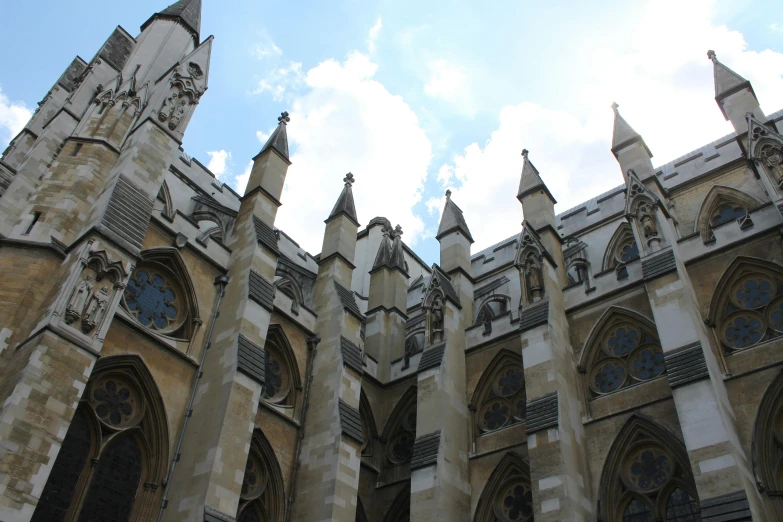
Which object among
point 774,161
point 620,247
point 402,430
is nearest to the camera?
point 774,161

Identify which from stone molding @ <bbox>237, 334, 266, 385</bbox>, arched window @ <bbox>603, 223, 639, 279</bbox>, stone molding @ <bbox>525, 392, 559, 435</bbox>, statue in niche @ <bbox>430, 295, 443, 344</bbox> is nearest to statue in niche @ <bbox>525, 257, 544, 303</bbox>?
statue in niche @ <bbox>430, 295, 443, 344</bbox>

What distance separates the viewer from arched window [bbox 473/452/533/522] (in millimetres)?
13562

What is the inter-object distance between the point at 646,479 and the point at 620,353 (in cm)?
294

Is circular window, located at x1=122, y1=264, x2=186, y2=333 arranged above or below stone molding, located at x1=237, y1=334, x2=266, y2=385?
above

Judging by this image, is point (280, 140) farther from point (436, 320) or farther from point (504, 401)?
point (504, 401)

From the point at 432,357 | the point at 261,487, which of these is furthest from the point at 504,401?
the point at 261,487

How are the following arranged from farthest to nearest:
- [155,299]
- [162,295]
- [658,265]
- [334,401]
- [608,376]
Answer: [334,401] < [608,376] < [162,295] < [658,265] < [155,299]

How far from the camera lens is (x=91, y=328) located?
33.4 feet

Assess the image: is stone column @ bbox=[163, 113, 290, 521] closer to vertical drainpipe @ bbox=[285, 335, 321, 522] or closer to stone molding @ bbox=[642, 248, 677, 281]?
vertical drainpipe @ bbox=[285, 335, 321, 522]

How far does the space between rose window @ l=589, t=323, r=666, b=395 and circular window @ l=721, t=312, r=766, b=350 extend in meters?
1.34

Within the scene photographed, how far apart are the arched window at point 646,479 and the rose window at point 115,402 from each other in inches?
357

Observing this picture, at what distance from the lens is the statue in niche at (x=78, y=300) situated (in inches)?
393

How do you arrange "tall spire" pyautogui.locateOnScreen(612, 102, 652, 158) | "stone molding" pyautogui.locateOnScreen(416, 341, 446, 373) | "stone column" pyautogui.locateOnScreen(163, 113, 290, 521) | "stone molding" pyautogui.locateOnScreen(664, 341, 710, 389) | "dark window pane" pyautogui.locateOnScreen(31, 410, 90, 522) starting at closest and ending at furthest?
1. "dark window pane" pyautogui.locateOnScreen(31, 410, 90, 522)
2. "stone column" pyautogui.locateOnScreen(163, 113, 290, 521)
3. "stone molding" pyautogui.locateOnScreen(664, 341, 710, 389)
4. "stone molding" pyautogui.locateOnScreen(416, 341, 446, 373)
5. "tall spire" pyautogui.locateOnScreen(612, 102, 652, 158)

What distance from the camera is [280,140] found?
18047 mm
